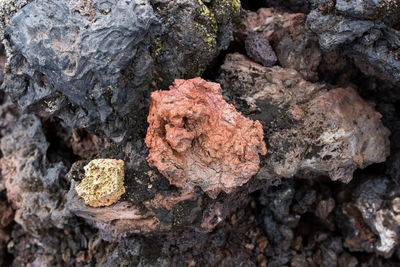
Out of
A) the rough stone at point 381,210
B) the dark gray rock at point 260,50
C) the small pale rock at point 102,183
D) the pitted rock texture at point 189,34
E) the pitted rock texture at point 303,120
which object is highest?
the pitted rock texture at point 189,34

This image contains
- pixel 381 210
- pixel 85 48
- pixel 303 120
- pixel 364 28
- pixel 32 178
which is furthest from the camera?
pixel 32 178

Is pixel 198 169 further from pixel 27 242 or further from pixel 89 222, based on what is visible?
pixel 27 242

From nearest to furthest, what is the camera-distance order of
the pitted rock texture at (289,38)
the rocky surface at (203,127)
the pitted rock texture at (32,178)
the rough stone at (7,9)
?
the rocky surface at (203,127), the rough stone at (7,9), the pitted rock texture at (289,38), the pitted rock texture at (32,178)

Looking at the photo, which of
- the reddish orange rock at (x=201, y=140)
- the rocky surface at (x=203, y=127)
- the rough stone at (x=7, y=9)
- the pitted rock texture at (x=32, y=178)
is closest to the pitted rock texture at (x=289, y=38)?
the rocky surface at (x=203, y=127)

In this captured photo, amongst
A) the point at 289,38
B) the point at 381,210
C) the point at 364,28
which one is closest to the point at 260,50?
the point at 289,38

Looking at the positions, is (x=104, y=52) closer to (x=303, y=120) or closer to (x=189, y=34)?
(x=189, y=34)

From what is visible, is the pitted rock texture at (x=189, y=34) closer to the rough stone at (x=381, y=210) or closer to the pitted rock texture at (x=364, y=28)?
the pitted rock texture at (x=364, y=28)

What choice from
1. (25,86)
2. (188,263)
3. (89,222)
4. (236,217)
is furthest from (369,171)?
(25,86)
